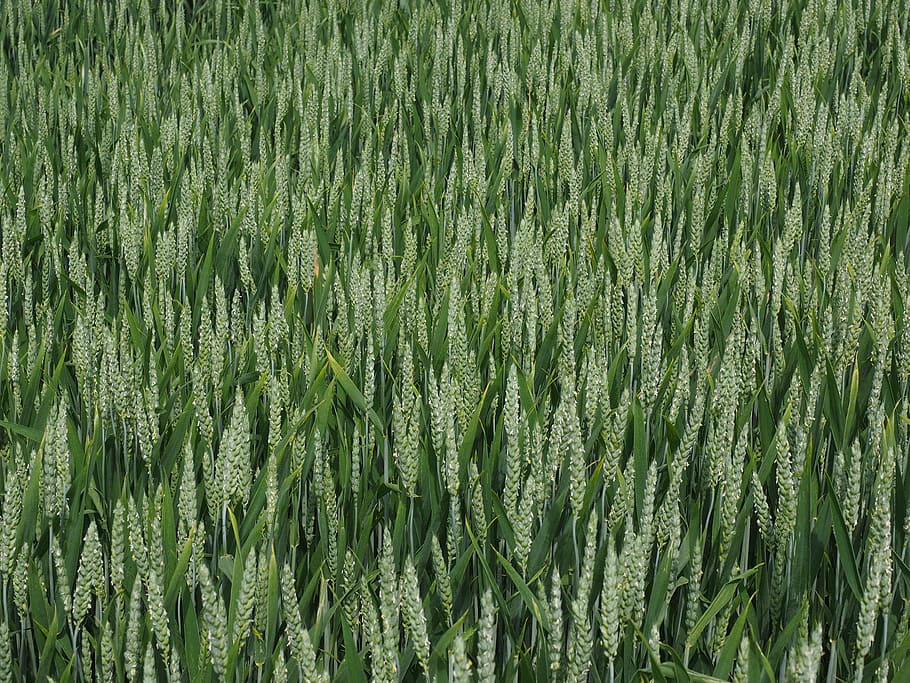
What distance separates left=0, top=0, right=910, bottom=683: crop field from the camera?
108 cm

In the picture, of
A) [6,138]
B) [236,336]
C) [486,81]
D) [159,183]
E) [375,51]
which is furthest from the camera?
[375,51]

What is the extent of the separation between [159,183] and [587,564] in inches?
62.5

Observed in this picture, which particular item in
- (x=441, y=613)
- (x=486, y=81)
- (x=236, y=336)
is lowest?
(x=441, y=613)

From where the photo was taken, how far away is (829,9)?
11.0ft

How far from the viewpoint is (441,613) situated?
3.99 ft

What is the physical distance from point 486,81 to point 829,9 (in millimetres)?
1158

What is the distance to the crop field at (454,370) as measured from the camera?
1081 mm

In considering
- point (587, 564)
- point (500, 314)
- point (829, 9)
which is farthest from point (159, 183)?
point (829, 9)

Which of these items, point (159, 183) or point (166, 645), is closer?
point (166, 645)

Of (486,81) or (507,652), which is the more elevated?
(486,81)

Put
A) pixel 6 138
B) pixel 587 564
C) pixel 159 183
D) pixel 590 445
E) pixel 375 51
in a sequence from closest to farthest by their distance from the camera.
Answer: pixel 587 564
pixel 590 445
pixel 159 183
pixel 6 138
pixel 375 51

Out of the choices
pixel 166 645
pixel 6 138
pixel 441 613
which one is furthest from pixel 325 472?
pixel 6 138

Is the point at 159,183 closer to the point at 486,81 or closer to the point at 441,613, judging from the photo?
the point at 486,81

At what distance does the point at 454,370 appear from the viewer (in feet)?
4.81
